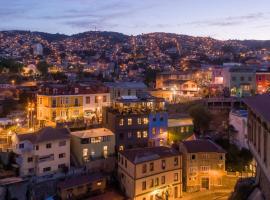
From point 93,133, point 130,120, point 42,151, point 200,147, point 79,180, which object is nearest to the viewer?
point 79,180

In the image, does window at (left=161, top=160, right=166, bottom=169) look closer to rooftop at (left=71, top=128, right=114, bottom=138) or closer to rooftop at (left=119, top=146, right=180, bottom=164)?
rooftop at (left=119, top=146, right=180, bottom=164)

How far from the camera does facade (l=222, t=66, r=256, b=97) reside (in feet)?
136

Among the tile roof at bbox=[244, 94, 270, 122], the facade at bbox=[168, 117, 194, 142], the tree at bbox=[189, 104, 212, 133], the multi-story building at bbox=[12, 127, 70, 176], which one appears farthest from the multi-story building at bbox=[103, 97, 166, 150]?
the tile roof at bbox=[244, 94, 270, 122]

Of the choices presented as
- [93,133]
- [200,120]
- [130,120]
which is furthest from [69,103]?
[200,120]

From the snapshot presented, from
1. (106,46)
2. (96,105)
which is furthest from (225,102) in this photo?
(106,46)

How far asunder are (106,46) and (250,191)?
12838 centimetres

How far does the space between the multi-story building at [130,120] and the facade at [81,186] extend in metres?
4.03

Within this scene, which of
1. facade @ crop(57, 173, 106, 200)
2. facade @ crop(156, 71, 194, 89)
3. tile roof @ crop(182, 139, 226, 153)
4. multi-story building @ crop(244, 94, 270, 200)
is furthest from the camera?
facade @ crop(156, 71, 194, 89)

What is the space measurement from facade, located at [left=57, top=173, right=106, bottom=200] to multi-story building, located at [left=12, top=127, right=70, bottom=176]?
192 centimetres

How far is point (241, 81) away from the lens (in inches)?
1644

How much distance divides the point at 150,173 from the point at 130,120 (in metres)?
4.97

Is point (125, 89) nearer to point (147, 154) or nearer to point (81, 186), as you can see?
point (147, 154)

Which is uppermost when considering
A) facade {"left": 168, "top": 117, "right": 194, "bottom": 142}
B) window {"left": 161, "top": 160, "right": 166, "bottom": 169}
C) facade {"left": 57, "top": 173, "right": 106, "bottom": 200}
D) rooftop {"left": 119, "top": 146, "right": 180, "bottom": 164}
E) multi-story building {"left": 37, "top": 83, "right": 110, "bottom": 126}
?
multi-story building {"left": 37, "top": 83, "right": 110, "bottom": 126}

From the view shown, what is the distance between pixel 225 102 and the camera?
3891 centimetres
